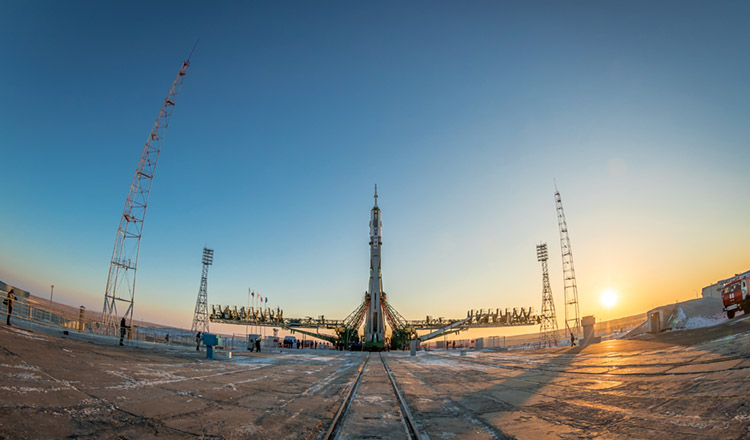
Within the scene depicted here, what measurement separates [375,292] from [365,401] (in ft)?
249

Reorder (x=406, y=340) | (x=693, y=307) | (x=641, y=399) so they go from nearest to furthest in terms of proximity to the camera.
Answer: (x=641, y=399) < (x=693, y=307) < (x=406, y=340)

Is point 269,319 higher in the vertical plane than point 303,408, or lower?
lower

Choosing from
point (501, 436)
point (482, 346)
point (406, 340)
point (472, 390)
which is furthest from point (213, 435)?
point (406, 340)

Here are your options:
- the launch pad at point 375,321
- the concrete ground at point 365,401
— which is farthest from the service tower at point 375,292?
the concrete ground at point 365,401

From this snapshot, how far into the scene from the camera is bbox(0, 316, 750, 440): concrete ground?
6.54 m

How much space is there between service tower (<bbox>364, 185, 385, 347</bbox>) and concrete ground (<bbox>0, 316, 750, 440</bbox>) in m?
66.0

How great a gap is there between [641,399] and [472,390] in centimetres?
577

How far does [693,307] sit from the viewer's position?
1268 inches

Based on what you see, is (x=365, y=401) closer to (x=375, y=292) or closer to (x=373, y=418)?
(x=373, y=418)

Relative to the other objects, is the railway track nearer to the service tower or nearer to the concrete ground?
the concrete ground

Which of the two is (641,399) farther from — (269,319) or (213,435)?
(269,319)

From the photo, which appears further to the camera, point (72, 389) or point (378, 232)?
point (378, 232)

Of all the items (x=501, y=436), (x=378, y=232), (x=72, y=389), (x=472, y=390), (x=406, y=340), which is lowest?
(x=406, y=340)

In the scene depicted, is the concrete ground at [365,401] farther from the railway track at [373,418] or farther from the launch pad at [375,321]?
the launch pad at [375,321]
